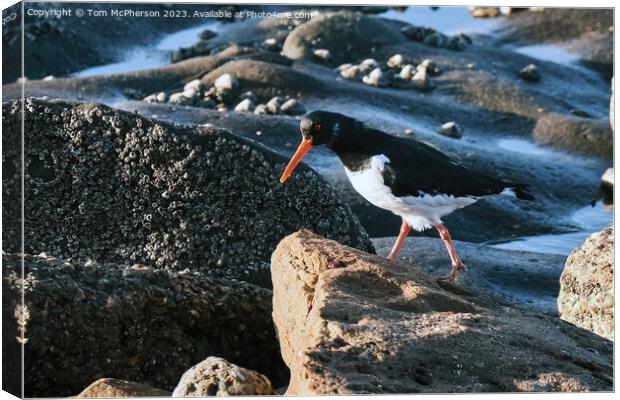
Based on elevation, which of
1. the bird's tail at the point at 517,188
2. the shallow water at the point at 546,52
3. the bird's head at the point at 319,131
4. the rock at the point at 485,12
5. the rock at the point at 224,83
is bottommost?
the rock at the point at 224,83

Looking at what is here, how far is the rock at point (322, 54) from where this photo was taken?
39.8ft

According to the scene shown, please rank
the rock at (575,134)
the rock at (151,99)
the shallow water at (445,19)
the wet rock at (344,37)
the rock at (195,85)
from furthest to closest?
the rock at (195,85) < the rock at (151,99) < the rock at (575,134) < the wet rock at (344,37) < the shallow water at (445,19)

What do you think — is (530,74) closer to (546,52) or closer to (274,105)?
(546,52)

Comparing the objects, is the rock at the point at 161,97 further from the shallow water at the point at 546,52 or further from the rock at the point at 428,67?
the shallow water at the point at 546,52

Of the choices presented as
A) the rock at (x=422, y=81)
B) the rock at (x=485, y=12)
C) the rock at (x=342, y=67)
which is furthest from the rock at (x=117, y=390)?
the rock at (x=422, y=81)

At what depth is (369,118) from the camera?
1129cm

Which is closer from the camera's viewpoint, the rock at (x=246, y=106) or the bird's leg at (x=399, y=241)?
the bird's leg at (x=399, y=241)

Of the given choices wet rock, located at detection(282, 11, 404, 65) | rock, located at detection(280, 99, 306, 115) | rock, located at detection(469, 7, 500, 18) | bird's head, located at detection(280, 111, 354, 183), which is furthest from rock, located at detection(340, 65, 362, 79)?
bird's head, located at detection(280, 111, 354, 183)

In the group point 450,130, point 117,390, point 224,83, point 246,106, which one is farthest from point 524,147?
point 117,390

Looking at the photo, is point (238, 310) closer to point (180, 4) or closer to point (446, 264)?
point (180, 4)

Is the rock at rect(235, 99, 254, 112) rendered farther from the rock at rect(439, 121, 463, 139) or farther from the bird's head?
the bird's head

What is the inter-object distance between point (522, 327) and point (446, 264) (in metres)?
3.09

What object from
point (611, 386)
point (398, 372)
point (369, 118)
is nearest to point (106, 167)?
point (398, 372)

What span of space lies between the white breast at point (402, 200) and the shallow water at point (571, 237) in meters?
2.47
